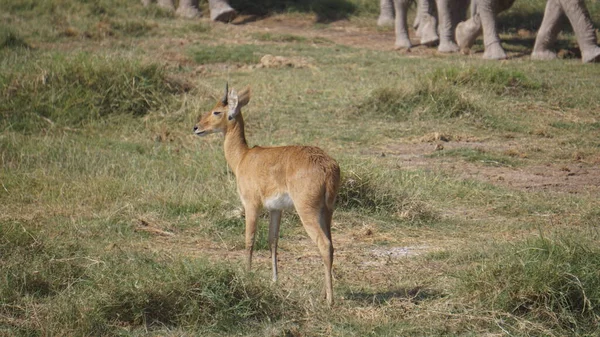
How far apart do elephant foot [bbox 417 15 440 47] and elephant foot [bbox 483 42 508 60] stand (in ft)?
6.17

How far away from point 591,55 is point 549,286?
996 centimetres

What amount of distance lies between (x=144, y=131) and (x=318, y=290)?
5218 millimetres

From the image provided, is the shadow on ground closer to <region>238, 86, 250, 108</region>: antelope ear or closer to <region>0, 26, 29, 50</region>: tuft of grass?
<region>0, 26, 29, 50</region>: tuft of grass

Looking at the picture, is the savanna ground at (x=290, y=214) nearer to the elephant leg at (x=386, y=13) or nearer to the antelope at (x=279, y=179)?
the antelope at (x=279, y=179)

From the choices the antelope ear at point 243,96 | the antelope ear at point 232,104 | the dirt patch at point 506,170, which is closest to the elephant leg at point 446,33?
the dirt patch at point 506,170

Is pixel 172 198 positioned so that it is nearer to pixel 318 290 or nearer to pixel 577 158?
pixel 318 290

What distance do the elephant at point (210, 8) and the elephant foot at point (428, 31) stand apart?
392cm

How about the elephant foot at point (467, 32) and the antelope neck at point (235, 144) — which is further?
the elephant foot at point (467, 32)

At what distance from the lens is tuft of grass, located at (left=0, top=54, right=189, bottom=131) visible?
10.6 metres

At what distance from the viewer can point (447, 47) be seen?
1622cm

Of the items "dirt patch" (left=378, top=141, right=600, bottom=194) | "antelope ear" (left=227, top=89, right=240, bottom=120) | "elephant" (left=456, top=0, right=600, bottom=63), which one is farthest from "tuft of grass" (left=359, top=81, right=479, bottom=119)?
"antelope ear" (left=227, top=89, right=240, bottom=120)

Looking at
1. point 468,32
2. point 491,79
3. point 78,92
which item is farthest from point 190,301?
point 468,32

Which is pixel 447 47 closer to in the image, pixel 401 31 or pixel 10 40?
pixel 401 31

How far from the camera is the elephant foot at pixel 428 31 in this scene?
55.8 feet
